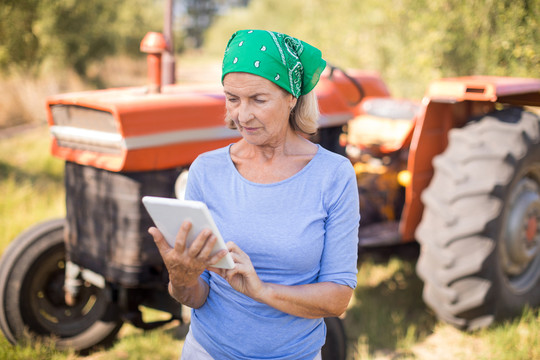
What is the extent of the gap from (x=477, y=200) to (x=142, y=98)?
1801 millimetres

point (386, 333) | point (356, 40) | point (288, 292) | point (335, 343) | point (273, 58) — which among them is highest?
point (273, 58)

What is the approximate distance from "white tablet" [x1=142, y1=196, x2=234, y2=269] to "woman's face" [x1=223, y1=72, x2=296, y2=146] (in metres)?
0.34

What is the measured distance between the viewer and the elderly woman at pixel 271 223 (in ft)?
4.55

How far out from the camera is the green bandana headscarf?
1.38 metres

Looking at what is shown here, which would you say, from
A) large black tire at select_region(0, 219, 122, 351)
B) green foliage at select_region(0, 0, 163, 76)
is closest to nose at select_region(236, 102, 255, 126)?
large black tire at select_region(0, 219, 122, 351)

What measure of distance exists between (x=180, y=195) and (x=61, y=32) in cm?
716

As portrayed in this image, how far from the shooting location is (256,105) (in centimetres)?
144

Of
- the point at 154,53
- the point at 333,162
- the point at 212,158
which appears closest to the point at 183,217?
the point at 212,158

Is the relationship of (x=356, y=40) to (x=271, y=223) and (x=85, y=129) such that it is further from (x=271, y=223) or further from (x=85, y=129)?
(x=271, y=223)

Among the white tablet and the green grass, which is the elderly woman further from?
the green grass

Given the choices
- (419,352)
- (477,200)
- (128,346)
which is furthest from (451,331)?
(128,346)

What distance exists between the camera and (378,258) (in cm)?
408

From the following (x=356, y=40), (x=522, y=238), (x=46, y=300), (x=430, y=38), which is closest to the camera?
Result: (x=46, y=300)

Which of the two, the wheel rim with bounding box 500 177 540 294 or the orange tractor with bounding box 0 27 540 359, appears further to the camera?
the wheel rim with bounding box 500 177 540 294
